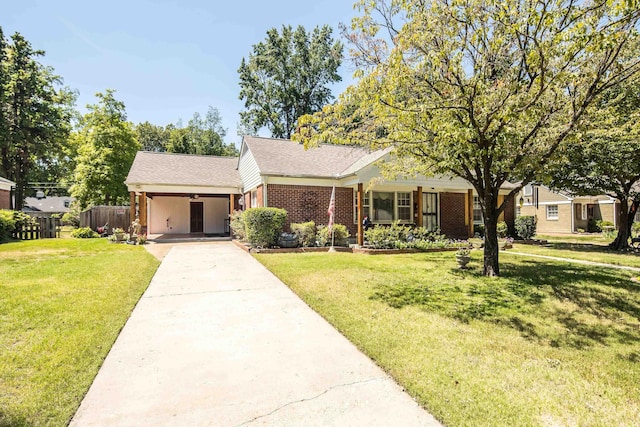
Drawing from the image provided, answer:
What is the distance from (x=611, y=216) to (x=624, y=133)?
22.0m

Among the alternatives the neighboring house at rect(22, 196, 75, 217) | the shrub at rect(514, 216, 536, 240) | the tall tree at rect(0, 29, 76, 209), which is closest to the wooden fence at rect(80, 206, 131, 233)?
the tall tree at rect(0, 29, 76, 209)

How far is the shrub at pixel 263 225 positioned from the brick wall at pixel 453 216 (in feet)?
32.4

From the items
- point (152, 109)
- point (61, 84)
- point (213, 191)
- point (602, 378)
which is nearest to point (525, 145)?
point (602, 378)

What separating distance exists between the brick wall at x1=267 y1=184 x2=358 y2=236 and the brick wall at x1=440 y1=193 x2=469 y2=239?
5.79 meters

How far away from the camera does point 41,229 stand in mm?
17500

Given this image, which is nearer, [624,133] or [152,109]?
[624,133]

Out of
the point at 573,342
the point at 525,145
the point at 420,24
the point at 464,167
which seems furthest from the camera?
the point at 464,167

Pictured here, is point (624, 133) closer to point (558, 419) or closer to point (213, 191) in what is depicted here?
point (558, 419)

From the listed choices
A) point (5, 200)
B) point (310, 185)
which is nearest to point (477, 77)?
point (310, 185)

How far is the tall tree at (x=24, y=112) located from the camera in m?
25.5

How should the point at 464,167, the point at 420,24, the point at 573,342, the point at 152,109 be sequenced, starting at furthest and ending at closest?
1. the point at 152,109
2. the point at 464,167
3. the point at 420,24
4. the point at 573,342

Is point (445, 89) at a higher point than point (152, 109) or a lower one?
lower

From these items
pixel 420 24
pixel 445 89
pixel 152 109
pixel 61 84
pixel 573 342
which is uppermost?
pixel 61 84

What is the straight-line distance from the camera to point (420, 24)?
19.4ft
